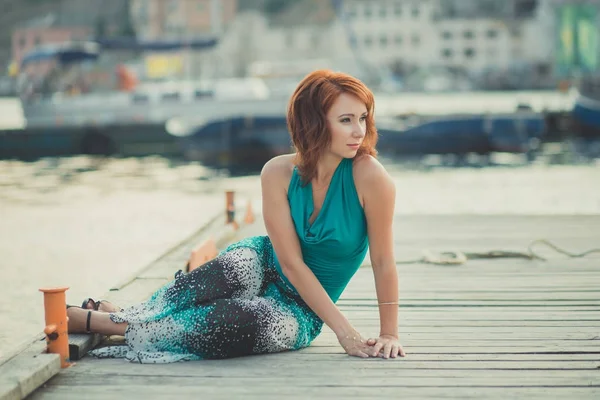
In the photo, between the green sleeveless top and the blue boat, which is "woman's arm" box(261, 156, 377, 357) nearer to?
the green sleeveless top

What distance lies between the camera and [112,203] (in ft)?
65.5

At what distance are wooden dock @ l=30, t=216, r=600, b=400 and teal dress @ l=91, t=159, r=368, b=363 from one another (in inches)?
3.3

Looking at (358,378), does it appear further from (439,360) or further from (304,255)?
(304,255)

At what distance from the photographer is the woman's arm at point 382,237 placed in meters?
3.85

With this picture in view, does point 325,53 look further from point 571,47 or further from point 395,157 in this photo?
point 395,157

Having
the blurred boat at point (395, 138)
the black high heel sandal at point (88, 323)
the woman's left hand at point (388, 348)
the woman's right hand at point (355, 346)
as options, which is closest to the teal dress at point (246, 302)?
the black high heel sandal at point (88, 323)

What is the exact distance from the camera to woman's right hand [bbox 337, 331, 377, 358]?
3.87 metres

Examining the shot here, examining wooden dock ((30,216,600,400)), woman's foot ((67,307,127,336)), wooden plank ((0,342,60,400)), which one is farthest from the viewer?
woman's foot ((67,307,127,336))

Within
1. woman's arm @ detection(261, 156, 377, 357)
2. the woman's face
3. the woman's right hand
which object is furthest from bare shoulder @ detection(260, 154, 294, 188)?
→ the woman's right hand

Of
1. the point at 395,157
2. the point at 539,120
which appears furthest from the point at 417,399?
the point at 539,120

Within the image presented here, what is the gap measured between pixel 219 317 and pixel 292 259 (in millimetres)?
394

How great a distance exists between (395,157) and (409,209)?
10.8 m

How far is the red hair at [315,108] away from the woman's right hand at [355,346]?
27.9 inches

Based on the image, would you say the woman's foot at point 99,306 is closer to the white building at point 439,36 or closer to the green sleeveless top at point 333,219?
the green sleeveless top at point 333,219
